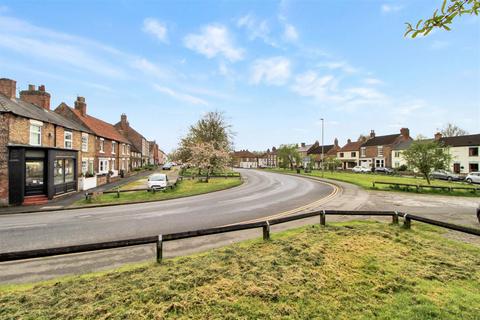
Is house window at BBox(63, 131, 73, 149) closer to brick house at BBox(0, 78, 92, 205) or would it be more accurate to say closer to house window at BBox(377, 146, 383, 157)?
brick house at BBox(0, 78, 92, 205)

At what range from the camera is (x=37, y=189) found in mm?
17375

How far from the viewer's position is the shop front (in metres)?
15.6

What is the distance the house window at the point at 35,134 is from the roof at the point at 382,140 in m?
66.5

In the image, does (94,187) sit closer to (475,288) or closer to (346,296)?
A: (346,296)

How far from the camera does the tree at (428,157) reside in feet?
71.6

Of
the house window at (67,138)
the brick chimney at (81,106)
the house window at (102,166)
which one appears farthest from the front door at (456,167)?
the brick chimney at (81,106)

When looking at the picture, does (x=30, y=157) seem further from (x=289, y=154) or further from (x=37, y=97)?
(x=289, y=154)

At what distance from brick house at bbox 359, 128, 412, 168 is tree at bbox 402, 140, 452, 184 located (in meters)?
38.3

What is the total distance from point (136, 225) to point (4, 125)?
13.9m

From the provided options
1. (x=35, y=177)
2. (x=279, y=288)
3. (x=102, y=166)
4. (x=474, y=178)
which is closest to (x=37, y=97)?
(x=102, y=166)

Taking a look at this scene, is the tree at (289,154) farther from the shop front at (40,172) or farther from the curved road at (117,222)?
the shop front at (40,172)

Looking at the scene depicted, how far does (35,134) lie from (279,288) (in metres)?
23.2

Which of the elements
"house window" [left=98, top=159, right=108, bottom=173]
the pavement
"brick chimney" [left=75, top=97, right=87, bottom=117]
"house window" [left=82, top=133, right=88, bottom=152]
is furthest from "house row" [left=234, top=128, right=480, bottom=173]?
"brick chimney" [left=75, top=97, right=87, bottom=117]

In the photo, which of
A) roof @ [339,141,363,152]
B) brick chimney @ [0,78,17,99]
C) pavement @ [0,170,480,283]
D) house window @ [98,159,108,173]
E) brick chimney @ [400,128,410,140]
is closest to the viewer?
pavement @ [0,170,480,283]
